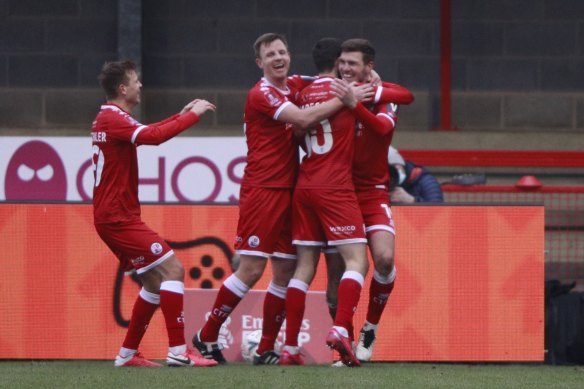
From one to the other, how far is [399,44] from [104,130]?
22.2ft

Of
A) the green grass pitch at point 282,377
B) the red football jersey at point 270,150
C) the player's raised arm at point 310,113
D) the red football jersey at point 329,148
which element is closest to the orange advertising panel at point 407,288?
the green grass pitch at point 282,377

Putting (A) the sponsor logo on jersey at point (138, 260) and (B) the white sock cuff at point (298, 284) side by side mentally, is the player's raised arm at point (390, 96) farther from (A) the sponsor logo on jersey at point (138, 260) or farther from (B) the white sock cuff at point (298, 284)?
(A) the sponsor logo on jersey at point (138, 260)

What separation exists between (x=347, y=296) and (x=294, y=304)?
1.20 feet

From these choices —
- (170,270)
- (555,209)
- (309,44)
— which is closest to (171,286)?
(170,270)

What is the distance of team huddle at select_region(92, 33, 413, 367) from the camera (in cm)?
752

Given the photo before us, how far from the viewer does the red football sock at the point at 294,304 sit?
25.2ft

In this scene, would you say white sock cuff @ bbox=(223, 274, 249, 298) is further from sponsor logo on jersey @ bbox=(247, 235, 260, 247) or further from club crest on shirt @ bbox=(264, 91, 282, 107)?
club crest on shirt @ bbox=(264, 91, 282, 107)

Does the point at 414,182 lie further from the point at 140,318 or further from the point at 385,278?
the point at 140,318

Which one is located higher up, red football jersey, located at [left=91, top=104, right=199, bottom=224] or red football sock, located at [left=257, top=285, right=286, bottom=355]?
red football jersey, located at [left=91, top=104, right=199, bottom=224]

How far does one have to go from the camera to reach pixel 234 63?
546 inches

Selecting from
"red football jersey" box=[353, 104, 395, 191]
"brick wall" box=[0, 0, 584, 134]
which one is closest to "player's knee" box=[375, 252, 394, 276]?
"red football jersey" box=[353, 104, 395, 191]

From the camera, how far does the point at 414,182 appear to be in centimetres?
1032

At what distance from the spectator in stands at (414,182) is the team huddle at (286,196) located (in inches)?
91.3

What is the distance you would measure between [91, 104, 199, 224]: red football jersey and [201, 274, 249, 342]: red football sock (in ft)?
2.22
